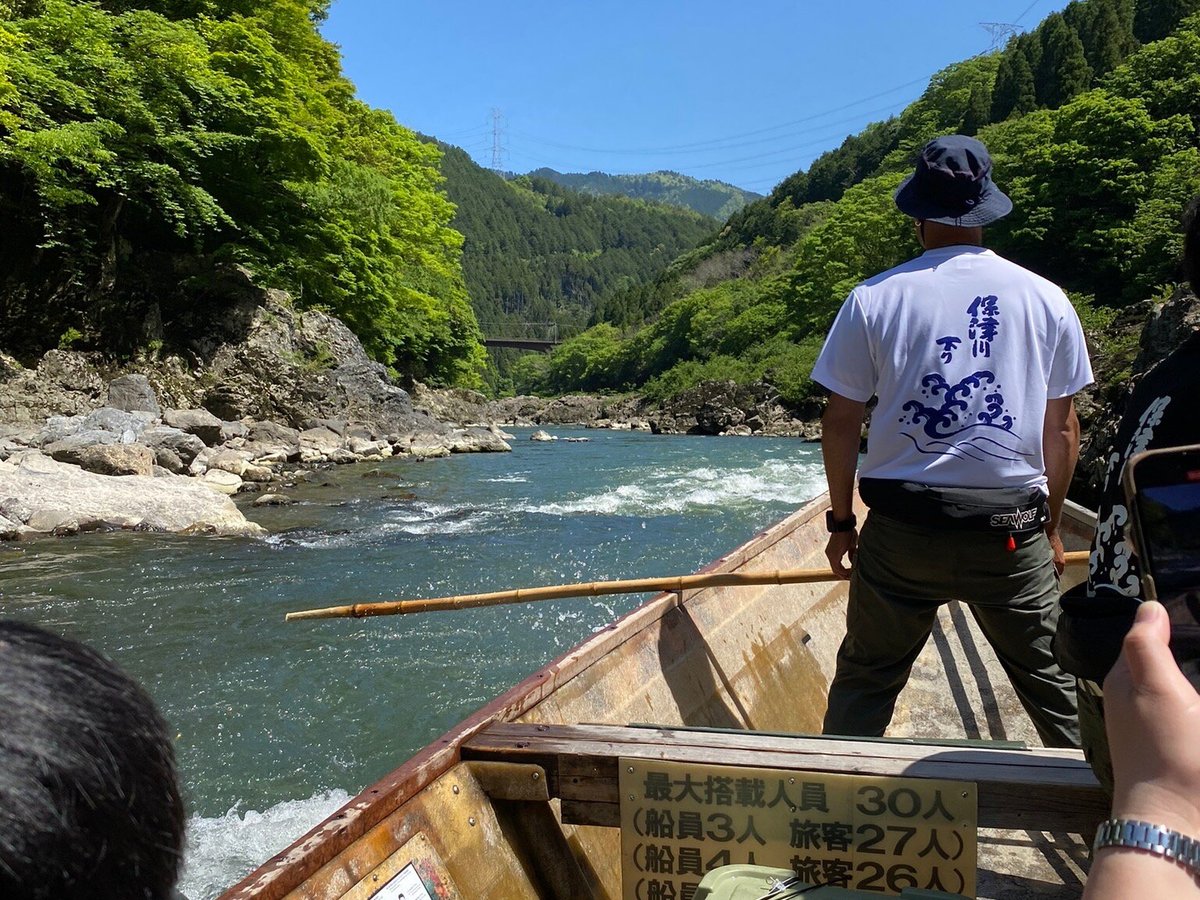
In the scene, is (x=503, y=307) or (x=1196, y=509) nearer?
(x=1196, y=509)

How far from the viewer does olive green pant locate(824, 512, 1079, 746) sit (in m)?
2.43

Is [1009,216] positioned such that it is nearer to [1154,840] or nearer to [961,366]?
[961,366]

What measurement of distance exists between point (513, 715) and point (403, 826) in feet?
1.91

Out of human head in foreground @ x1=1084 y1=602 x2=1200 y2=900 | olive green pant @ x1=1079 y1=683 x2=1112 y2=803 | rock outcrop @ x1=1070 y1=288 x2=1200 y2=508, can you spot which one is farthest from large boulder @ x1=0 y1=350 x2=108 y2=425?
rock outcrop @ x1=1070 y1=288 x2=1200 y2=508

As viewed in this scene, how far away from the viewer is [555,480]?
19.3 meters

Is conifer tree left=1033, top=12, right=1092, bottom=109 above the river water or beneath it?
above

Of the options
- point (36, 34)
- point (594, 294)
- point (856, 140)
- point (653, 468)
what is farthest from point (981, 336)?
point (594, 294)

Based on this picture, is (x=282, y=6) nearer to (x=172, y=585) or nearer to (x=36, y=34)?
(x=36, y=34)

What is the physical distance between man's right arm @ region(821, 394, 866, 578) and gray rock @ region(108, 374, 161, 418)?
17.0 meters

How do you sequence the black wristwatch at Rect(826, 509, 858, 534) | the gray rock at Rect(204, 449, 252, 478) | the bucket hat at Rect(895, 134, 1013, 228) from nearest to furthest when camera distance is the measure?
the bucket hat at Rect(895, 134, 1013, 228)
the black wristwatch at Rect(826, 509, 858, 534)
the gray rock at Rect(204, 449, 252, 478)

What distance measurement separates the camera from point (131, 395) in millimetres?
17250

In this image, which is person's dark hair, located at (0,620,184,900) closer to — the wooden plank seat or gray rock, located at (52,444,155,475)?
the wooden plank seat

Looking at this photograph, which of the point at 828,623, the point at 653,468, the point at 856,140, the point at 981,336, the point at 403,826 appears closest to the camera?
the point at 403,826

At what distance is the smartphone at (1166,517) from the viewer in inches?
37.8
